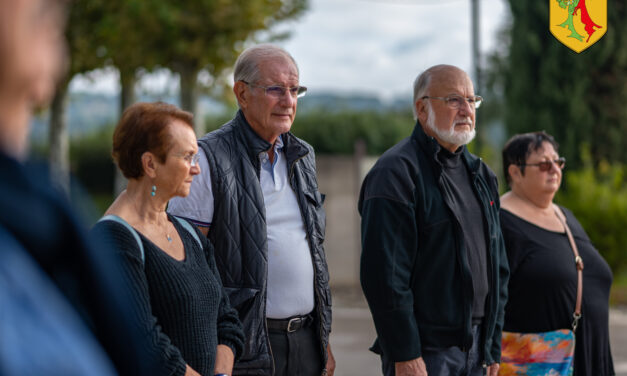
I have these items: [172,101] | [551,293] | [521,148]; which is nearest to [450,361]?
[551,293]

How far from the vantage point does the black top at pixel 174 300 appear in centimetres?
218

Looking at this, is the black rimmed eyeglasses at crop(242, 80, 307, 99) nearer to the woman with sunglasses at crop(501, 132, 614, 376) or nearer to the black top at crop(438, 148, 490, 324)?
the black top at crop(438, 148, 490, 324)

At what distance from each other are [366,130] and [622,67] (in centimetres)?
491

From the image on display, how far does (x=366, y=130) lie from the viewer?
15.2m

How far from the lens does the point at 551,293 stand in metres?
3.79

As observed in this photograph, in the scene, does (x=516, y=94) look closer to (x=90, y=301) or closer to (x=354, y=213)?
(x=354, y=213)

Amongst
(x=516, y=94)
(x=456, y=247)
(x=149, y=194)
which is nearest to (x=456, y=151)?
(x=456, y=247)

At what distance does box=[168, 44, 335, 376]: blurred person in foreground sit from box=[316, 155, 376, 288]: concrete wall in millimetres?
8264

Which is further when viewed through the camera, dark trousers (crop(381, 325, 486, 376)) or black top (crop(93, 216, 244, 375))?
dark trousers (crop(381, 325, 486, 376))

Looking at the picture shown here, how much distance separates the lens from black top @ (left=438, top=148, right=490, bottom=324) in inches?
126

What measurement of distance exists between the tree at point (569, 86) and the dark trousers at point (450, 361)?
1003 cm

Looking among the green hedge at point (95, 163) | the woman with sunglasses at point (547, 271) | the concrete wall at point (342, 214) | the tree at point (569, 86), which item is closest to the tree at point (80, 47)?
the green hedge at point (95, 163)

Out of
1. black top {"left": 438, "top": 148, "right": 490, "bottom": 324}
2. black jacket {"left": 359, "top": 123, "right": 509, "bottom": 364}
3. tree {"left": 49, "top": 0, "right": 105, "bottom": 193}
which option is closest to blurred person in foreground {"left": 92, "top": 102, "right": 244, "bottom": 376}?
black jacket {"left": 359, "top": 123, "right": 509, "bottom": 364}

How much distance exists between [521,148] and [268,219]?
1.79 m
